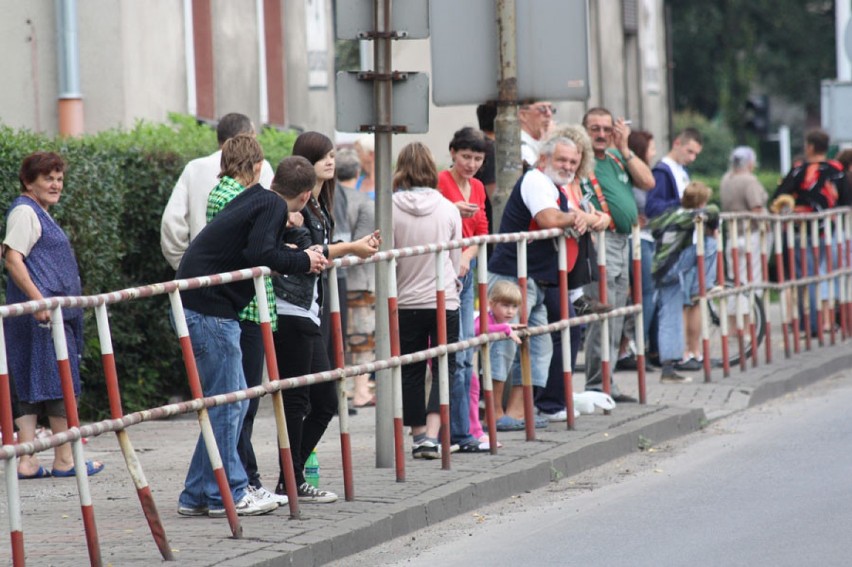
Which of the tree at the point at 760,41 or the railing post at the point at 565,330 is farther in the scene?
the tree at the point at 760,41

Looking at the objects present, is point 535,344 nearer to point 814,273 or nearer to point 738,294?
point 738,294

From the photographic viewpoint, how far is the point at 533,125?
1284cm

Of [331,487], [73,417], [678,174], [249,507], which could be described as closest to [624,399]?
[678,174]

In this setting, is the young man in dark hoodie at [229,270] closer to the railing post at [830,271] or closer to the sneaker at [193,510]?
the sneaker at [193,510]

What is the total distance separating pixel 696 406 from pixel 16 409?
5016mm

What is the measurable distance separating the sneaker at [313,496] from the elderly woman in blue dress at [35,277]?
1.67 meters

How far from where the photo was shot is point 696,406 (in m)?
12.7

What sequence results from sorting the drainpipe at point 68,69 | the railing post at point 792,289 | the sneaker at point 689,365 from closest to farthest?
the sneaker at point 689,365 < the drainpipe at point 68,69 < the railing post at point 792,289

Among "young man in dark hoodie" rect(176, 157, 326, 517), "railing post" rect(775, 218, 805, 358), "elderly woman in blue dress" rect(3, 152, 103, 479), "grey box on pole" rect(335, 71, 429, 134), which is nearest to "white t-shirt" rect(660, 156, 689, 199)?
"railing post" rect(775, 218, 805, 358)

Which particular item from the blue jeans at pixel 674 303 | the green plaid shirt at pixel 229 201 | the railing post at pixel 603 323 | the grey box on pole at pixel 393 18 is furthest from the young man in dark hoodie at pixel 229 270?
the blue jeans at pixel 674 303

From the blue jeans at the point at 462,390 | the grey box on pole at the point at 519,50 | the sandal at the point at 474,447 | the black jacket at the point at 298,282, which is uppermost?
the grey box on pole at the point at 519,50

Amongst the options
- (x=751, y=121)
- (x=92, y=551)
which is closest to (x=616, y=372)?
(x=92, y=551)

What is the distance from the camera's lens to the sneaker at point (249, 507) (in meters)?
8.21

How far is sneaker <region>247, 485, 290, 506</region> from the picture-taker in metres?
8.32
